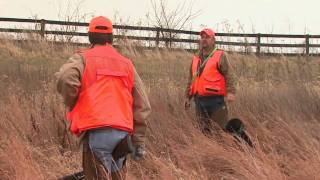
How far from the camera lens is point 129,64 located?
4.88 m

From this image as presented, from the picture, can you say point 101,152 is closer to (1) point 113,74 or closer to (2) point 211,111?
(1) point 113,74

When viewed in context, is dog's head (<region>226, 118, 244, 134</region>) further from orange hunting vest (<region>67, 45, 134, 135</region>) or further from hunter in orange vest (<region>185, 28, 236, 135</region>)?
orange hunting vest (<region>67, 45, 134, 135</region>)

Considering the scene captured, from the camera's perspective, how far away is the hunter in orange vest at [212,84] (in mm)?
8094

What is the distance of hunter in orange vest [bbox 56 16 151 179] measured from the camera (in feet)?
15.3

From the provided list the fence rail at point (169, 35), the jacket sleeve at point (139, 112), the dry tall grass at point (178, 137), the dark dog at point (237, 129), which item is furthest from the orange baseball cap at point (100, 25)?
the fence rail at point (169, 35)

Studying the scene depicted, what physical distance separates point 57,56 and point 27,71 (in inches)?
206

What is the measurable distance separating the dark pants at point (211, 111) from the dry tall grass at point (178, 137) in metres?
0.18

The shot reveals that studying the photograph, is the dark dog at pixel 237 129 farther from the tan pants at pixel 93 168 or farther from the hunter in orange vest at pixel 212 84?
the tan pants at pixel 93 168

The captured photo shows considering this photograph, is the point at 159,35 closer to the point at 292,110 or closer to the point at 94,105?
the point at 292,110

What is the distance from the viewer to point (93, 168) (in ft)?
16.1

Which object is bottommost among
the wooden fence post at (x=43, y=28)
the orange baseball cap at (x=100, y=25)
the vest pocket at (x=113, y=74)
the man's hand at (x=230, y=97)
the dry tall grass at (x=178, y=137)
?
the dry tall grass at (x=178, y=137)

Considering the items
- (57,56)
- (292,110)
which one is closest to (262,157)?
(292,110)

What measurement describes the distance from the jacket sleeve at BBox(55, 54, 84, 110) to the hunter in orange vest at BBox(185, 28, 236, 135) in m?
3.54

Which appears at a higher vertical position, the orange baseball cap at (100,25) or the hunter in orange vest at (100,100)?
the orange baseball cap at (100,25)
